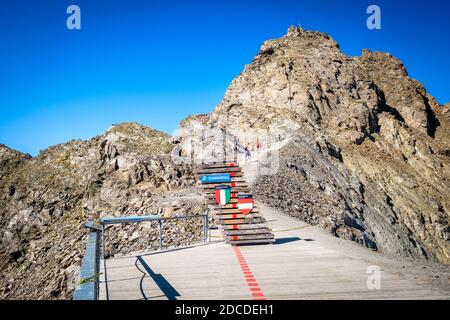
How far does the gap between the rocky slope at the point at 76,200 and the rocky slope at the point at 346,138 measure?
6233mm

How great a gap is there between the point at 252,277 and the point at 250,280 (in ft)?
1.00

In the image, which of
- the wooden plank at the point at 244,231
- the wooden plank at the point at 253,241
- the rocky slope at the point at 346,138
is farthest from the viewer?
the rocky slope at the point at 346,138

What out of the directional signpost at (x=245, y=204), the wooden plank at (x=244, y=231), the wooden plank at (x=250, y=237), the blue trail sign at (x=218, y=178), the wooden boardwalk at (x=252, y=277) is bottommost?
the wooden boardwalk at (x=252, y=277)

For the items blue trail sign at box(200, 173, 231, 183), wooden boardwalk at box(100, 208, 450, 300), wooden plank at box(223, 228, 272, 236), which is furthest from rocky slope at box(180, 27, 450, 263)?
wooden boardwalk at box(100, 208, 450, 300)

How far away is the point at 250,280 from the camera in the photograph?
8648 mm

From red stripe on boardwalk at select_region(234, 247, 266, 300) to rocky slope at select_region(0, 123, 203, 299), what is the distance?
844 centimetres

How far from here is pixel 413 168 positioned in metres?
61.6

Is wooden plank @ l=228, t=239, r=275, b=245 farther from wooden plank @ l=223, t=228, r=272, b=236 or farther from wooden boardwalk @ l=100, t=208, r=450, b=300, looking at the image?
wooden boardwalk @ l=100, t=208, r=450, b=300

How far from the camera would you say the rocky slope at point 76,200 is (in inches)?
859

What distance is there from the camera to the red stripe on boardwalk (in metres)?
7.47

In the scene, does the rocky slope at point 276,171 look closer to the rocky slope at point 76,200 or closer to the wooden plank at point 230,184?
the rocky slope at point 76,200

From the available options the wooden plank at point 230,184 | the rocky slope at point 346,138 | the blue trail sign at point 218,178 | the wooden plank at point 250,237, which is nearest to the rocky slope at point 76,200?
the wooden plank at point 230,184

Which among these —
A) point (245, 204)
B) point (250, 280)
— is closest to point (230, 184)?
point (245, 204)
